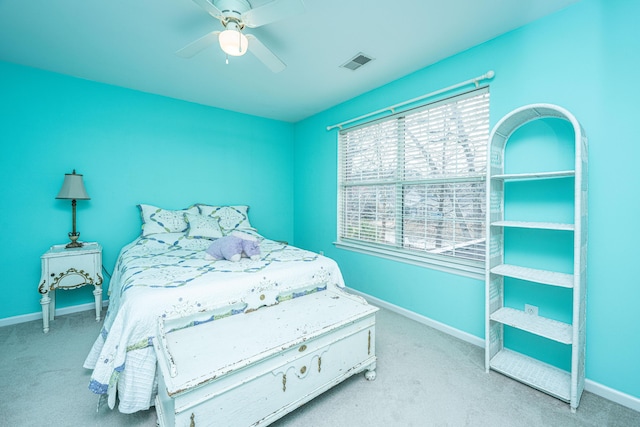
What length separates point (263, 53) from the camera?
1919 mm

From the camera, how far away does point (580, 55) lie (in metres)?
1.75

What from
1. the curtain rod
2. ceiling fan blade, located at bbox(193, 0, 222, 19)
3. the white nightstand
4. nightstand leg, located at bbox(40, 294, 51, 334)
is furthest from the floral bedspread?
the curtain rod

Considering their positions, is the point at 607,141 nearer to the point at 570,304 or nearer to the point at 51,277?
the point at 570,304

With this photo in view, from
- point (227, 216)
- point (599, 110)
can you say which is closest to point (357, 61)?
point (599, 110)

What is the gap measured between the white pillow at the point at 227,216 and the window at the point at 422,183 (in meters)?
1.31

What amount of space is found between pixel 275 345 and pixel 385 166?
7.51 feet

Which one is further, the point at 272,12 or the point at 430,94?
the point at 430,94

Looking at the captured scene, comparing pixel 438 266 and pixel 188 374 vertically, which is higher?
pixel 438 266

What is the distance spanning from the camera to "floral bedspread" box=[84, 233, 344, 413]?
1.44m

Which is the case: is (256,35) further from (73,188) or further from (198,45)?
(73,188)

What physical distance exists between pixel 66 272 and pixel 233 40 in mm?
2557

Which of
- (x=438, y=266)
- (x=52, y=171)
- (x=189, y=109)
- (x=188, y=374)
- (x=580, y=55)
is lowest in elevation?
(x=188, y=374)

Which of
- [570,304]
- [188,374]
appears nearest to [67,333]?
[188,374]

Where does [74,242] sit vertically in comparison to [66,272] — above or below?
above
